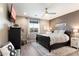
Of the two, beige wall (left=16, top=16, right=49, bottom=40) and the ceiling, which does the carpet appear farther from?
the ceiling

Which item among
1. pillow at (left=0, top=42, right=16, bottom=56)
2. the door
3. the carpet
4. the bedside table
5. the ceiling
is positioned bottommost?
the carpet

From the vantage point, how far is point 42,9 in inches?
80.5

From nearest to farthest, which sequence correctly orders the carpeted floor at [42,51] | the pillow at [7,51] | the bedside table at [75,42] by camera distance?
1. the pillow at [7,51]
2. the carpeted floor at [42,51]
3. the bedside table at [75,42]

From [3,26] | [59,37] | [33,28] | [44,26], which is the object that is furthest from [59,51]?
[3,26]

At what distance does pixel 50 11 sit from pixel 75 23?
0.63 meters

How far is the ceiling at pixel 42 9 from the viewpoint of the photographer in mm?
1896

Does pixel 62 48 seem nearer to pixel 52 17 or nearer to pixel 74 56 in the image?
pixel 74 56

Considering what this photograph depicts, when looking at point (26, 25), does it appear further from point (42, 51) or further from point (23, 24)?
point (42, 51)

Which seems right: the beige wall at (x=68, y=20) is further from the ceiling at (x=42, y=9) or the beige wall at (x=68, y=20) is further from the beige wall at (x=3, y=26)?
the beige wall at (x=3, y=26)

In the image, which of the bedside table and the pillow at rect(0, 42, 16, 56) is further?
the bedside table

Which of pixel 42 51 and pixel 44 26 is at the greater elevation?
pixel 44 26

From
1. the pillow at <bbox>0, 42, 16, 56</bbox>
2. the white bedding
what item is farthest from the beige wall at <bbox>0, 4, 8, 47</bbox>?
the white bedding

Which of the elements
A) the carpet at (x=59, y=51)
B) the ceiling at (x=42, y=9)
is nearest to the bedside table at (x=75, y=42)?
the carpet at (x=59, y=51)

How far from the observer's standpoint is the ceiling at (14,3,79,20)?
1896mm
